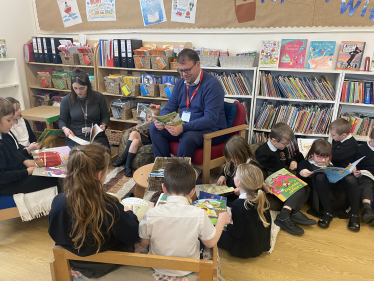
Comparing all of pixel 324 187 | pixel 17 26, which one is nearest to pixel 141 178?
pixel 324 187

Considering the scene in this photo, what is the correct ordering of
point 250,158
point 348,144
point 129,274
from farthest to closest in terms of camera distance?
point 348,144, point 250,158, point 129,274

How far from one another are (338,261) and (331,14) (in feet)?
8.47

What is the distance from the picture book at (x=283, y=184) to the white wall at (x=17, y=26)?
4.12 m

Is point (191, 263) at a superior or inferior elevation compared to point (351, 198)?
superior

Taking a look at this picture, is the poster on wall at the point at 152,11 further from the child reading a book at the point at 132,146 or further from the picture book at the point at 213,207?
the picture book at the point at 213,207

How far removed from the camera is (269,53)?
3.22 m

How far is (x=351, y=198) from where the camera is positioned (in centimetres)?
232

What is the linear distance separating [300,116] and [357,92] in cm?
65

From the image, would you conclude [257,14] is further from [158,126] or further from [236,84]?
[158,126]

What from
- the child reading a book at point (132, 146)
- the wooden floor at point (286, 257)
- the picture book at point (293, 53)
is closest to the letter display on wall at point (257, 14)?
the picture book at point (293, 53)

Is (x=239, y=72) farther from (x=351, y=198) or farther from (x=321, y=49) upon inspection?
(x=351, y=198)

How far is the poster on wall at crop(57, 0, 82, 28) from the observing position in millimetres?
4113

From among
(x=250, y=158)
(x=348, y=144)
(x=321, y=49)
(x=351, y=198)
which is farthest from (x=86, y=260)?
(x=321, y=49)

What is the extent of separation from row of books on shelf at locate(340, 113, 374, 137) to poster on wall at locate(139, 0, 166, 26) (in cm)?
267
